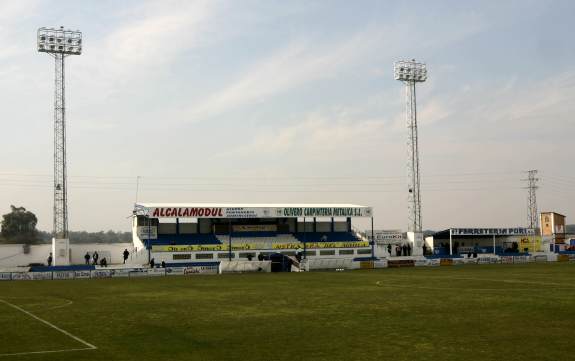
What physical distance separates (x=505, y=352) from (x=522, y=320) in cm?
691

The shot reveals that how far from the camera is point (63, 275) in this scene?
2238 inches

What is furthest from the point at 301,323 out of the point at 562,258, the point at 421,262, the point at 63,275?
the point at 562,258

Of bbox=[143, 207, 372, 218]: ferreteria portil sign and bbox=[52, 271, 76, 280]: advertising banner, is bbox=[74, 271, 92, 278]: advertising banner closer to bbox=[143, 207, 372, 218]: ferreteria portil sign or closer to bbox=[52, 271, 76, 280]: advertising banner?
bbox=[52, 271, 76, 280]: advertising banner

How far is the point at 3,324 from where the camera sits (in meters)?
23.6

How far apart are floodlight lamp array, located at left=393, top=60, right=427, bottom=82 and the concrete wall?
46051 mm

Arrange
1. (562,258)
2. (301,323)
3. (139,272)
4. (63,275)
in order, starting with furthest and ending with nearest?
(562,258), (139,272), (63,275), (301,323)

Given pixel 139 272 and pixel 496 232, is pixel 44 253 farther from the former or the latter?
pixel 496 232

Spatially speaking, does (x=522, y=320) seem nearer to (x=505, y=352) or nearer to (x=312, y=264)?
(x=505, y=352)

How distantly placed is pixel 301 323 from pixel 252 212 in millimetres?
63734

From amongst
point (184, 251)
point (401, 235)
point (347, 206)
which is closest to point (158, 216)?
point (184, 251)

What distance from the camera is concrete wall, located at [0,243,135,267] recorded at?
77.4 meters

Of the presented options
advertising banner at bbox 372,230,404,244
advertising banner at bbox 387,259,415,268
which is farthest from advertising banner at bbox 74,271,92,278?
advertising banner at bbox 372,230,404,244

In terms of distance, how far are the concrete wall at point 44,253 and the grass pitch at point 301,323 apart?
4164 cm

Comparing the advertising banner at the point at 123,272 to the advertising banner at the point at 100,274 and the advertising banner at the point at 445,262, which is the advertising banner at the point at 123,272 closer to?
the advertising banner at the point at 100,274
